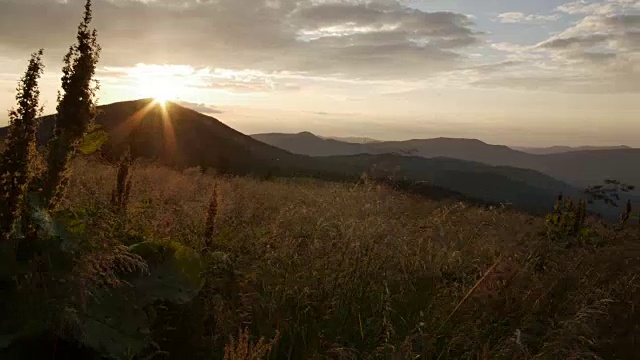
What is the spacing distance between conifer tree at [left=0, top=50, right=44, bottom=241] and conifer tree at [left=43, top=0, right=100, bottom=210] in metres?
0.31

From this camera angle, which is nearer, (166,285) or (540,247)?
(166,285)

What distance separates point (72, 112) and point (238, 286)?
76.8 inches

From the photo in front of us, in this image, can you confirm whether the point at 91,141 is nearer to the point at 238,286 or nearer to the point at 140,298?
the point at 140,298

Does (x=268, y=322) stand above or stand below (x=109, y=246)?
below

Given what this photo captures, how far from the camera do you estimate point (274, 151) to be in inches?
3698

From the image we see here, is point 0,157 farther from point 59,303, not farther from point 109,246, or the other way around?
point 59,303

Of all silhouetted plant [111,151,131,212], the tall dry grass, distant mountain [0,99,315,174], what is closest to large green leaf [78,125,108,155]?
the tall dry grass

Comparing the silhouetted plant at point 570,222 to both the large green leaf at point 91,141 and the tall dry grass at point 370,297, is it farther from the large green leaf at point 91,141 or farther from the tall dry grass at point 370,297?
the large green leaf at point 91,141

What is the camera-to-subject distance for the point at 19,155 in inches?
135

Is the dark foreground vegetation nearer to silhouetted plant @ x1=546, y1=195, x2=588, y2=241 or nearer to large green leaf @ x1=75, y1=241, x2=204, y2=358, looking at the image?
large green leaf @ x1=75, y1=241, x2=204, y2=358

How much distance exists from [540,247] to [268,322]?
198 inches

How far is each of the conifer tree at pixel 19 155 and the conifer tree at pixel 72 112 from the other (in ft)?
1.01

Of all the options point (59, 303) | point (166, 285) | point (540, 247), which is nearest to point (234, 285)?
point (166, 285)

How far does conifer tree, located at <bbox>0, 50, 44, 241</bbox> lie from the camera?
3270mm
